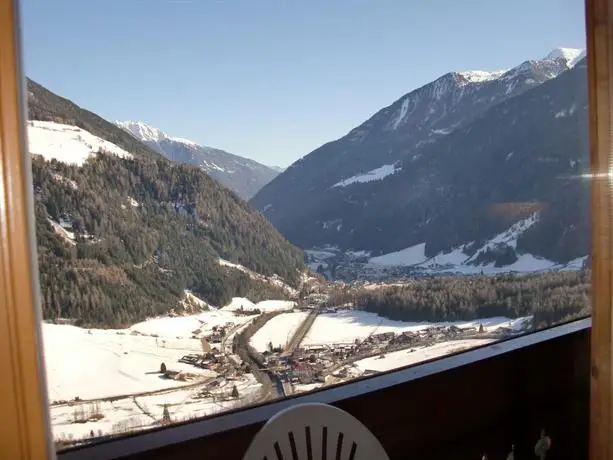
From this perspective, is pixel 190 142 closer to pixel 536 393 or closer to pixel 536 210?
pixel 536 393

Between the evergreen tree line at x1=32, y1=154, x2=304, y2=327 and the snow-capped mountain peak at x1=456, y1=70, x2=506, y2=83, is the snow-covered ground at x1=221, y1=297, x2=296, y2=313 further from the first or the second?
the snow-capped mountain peak at x1=456, y1=70, x2=506, y2=83

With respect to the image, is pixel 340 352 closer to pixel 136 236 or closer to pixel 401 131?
pixel 136 236

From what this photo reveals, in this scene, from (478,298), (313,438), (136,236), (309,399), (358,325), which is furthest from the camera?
(478,298)

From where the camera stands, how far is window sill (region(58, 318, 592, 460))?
0.99m

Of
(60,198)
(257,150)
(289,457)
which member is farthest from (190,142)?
(289,457)

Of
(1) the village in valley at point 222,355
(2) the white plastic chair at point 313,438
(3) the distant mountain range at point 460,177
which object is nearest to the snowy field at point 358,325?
(1) the village in valley at point 222,355

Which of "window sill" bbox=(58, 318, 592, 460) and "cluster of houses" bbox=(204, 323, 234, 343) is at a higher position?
"cluster of houses" bbox=(204, 323, 234, 343)

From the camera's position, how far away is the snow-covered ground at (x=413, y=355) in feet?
5.24

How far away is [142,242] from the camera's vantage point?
5.32 feet

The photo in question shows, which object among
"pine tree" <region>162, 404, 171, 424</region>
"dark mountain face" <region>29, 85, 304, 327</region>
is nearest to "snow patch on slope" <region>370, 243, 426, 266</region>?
"dark mountain face" <region>29, 85, 304, 327</region>

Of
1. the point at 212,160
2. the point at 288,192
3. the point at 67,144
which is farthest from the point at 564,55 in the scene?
the point at 67,144

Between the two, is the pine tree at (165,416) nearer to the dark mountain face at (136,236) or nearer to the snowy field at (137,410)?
the snowy field at (137,410)

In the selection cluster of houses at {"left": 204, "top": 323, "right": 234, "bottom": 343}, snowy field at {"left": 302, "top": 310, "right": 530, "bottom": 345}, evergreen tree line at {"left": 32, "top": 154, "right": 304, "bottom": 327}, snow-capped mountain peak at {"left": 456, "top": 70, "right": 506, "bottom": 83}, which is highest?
snow-capped mountain peak at {"left": 456, "top": 70, "right": 506, "bottom": 83}

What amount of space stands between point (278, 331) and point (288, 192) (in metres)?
0.56
